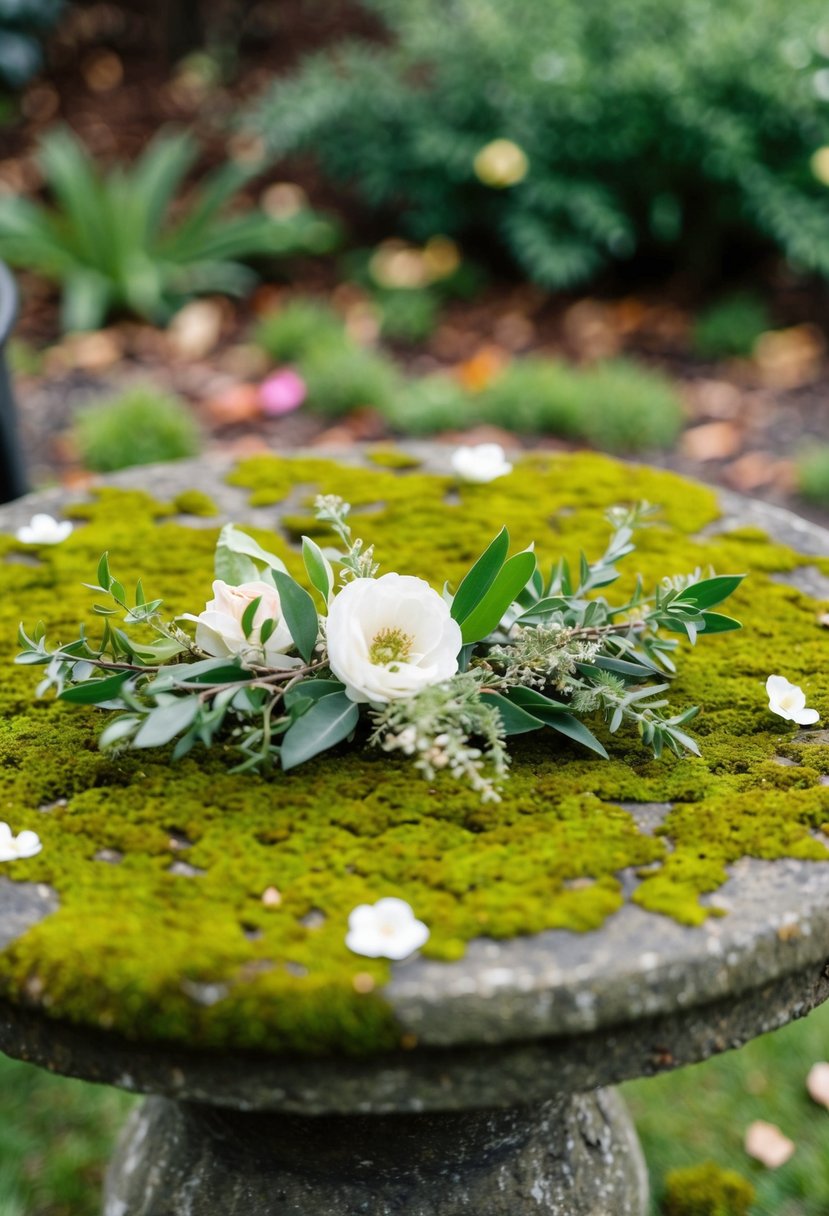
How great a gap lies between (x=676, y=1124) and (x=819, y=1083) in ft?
1.05

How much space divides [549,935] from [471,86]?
15.7 feet

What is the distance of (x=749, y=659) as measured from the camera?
171cm

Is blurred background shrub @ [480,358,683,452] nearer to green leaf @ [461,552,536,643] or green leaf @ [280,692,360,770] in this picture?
green leaf @ [461,552,536,643]

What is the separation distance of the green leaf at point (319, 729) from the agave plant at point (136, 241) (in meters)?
4.00

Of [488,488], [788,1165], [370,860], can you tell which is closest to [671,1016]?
[370,860]

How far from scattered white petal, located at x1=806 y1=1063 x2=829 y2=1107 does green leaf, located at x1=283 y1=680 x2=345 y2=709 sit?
1712 mm

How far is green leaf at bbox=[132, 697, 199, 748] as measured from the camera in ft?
4.29

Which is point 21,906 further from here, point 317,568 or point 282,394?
point 282,394

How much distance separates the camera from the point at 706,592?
150 centimetres

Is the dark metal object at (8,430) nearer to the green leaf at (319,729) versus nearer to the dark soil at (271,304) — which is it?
the dark soil at (271,304)

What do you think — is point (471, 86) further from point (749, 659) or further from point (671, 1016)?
point (671, 1016)

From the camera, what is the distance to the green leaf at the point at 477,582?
1458 millimetres

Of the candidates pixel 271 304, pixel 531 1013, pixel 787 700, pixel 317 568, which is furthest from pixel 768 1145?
pixel 271 304

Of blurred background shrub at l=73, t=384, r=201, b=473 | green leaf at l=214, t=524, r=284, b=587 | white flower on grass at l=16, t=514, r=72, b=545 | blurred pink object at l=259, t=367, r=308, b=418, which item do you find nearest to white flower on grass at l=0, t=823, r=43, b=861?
green leaf at l=214, t=524, r=284, b=587
